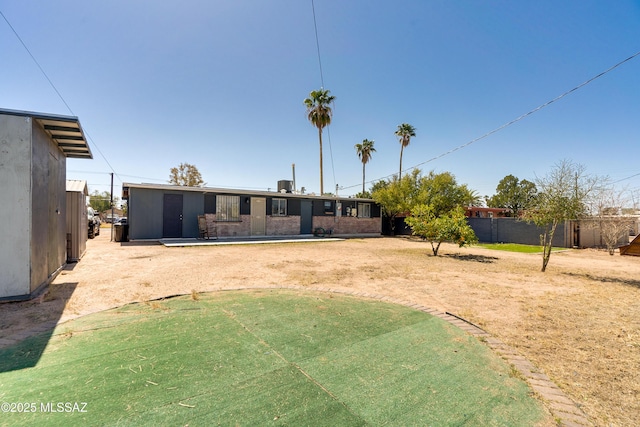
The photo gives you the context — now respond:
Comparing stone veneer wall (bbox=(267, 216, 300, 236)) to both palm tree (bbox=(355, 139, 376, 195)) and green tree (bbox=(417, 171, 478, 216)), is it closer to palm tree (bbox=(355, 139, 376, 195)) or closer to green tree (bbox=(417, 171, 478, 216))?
green tree (bbox=(417, 171, 478, 216))

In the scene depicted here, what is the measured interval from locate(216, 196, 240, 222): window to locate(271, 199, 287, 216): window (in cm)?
235

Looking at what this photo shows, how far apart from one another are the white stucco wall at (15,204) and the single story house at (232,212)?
1048cm

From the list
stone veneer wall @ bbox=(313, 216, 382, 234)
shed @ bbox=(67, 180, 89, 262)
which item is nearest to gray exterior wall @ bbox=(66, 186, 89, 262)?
shed @ bbox=(67, 180, 89, 262)

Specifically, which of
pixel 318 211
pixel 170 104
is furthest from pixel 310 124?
pixel 170 104

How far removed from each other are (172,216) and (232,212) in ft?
10.7

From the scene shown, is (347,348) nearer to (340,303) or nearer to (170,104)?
(340,303)

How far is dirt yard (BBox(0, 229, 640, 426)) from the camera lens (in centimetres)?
271

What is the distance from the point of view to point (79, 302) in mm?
4422

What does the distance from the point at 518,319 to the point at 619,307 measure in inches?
98.9

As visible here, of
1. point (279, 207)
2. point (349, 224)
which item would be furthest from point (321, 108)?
point (279, 207)

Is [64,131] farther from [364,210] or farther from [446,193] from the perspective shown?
[446,193]

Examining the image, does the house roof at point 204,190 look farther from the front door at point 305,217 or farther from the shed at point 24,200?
the shed at point 24,200

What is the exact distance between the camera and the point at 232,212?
16.7m

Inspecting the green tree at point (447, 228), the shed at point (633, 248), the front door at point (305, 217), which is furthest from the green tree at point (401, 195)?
the shed at point (633, 248)
